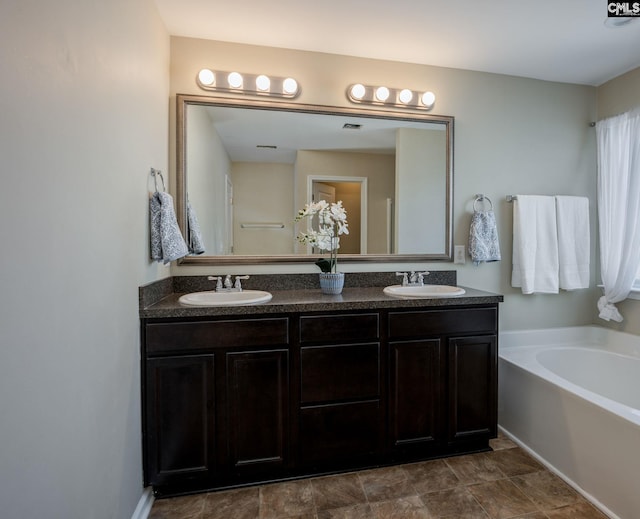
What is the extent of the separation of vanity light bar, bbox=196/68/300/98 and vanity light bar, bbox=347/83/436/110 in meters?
0.39

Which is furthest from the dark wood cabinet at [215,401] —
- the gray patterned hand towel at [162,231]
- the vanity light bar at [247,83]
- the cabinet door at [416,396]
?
the vanity light bar at [247,83]

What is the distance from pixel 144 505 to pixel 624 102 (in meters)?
3.88

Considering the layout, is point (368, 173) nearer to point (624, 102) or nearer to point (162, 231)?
point (162, 231)

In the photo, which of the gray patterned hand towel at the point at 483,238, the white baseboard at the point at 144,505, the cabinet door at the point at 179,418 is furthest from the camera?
the gray patterned hand towel at the point at 483,238

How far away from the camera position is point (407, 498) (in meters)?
1.64

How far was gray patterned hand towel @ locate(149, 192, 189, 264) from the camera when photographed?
1657 mm

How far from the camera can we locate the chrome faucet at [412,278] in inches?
87.7

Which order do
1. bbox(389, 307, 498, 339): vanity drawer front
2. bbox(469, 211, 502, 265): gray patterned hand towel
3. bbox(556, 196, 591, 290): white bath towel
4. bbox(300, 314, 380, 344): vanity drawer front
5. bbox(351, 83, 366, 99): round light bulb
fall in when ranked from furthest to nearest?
bbox(556, 196, 591, 290): white bath towel → bbox(469, 211, 502, 265): gray patterned hand towel → bbox(351, 83, 366, 99): round light bulb → bbox(389, 307, 498, 339): vanity drawer front → bbox(300, 314, 380, 344): vanity drawer front

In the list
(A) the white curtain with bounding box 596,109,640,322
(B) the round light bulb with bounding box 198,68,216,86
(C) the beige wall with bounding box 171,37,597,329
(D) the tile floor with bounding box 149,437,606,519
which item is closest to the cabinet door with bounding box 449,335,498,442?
(D) the tile floor with bounding box 149,437,606,519

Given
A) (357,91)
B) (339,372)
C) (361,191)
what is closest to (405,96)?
(357,91)

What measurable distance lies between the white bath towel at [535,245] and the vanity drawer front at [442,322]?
0.67 metres

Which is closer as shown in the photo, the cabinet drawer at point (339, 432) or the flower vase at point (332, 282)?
the cabinet drawer at point (339, 432)

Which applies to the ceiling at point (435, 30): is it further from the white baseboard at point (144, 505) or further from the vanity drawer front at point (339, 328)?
the white baseboard at point (144, 505)

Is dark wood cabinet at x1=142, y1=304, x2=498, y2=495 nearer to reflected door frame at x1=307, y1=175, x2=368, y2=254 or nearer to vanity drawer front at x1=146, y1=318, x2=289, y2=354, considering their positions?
vanity drawer front at x1=146, y1=318, x2=289, y2=354
